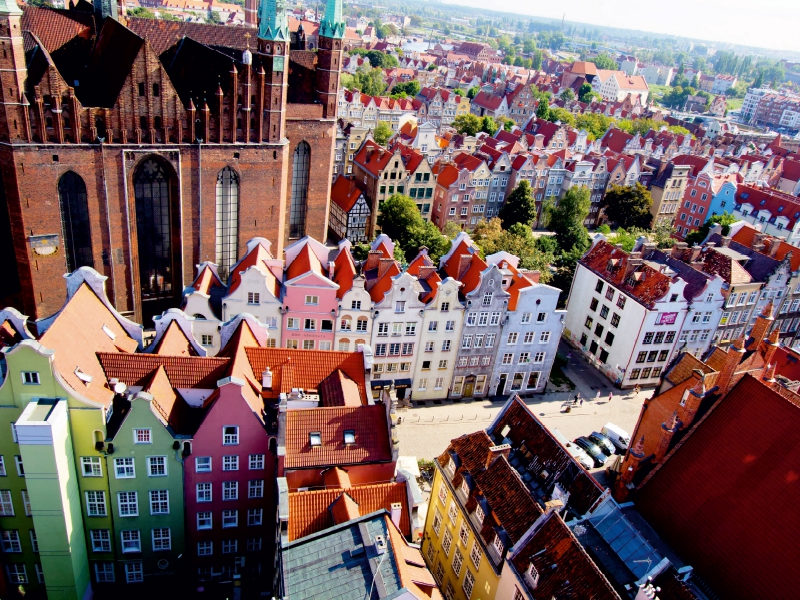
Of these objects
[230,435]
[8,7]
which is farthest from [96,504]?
[8,7]

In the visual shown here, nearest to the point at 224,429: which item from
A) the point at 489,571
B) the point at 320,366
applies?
the point at 320,366

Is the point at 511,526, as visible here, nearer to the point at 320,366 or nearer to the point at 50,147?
the point at 320,366

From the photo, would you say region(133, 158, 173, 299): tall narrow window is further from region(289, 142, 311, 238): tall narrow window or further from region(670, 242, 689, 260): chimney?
region(670, 242, 689, 260): chimney

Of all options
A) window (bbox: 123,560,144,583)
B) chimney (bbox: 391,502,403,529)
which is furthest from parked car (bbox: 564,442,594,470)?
window (bbox: 123,560,144,583)

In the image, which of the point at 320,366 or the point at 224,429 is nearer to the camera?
the point at 224,429

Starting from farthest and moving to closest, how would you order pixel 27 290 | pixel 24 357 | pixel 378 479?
pixel 27 290, pixel 378 479, pixel 24 357

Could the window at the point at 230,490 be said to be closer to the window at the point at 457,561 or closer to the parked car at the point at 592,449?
the window at the point at 457,561

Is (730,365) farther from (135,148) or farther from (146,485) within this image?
(135,148)
